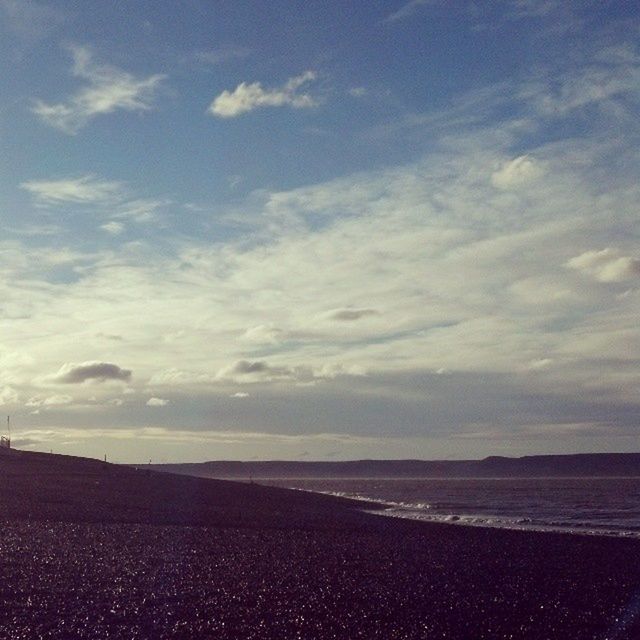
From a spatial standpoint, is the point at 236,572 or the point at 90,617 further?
the point at 236,572

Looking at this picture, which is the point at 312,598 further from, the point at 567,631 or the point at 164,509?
the point at 164,509

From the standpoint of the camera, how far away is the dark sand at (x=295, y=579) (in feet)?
60.5

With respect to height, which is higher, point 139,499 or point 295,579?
point 139,499

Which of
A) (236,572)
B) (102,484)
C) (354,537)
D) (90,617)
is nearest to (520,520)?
(354,537)

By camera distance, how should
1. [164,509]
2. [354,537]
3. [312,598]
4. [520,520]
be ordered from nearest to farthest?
1. [312,598]
2. [354,537]
3. [164,509]
4. [520,520]

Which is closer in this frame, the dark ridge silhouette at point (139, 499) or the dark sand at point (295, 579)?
the dark sand at point (295, 579)

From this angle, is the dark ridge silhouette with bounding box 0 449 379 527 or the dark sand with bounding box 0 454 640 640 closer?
the dark sand with bounding box 0 454 640 640

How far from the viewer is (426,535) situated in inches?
1705

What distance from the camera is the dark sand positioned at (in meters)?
18.4

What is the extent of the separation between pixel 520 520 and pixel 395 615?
4217 centimetres

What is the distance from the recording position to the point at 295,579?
24938mm

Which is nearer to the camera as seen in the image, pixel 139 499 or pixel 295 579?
pixel 295 579

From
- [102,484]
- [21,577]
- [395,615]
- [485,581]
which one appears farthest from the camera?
[102,484]

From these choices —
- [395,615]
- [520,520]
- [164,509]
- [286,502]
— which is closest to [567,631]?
[395,615]
